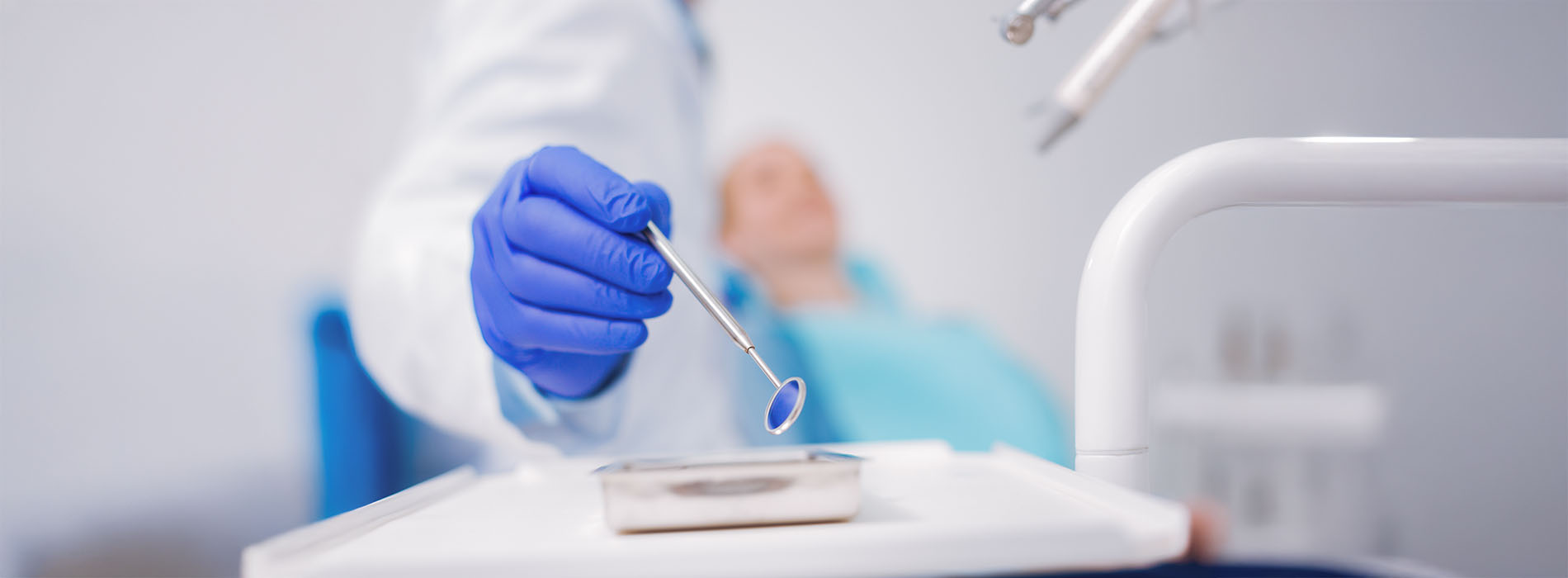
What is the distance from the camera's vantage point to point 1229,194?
0.38m

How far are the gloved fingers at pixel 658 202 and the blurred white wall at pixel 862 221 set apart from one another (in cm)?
42

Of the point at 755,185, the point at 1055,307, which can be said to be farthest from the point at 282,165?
the point at 1055,307

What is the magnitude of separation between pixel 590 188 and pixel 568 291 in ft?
0.26

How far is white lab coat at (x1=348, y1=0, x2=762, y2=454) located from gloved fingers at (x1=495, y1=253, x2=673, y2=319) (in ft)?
0.48

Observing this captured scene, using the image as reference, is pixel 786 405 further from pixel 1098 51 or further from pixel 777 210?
pixel 777 210

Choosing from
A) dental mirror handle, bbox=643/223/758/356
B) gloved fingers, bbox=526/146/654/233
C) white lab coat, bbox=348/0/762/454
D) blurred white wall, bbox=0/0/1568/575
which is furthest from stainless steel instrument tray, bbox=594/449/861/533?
blurred white wall, bbox=0/0/1568/575

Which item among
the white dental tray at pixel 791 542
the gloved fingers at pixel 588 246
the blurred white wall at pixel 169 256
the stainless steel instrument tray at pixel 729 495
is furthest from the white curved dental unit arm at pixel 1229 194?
the blurred white wall at pixel 169 256

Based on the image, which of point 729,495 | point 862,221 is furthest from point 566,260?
point 862,221

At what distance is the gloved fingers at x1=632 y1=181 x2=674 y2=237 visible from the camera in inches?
21.0

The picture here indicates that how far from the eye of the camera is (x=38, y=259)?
0.92 m

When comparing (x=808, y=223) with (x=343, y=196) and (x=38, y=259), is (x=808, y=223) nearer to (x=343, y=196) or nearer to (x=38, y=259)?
(x=343, y=196)

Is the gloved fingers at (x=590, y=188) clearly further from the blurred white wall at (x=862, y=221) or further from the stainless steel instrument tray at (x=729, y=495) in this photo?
the blurred white wall at (x=862, y=221)

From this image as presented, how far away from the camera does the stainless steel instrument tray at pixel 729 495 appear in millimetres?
286

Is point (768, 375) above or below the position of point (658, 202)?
below
